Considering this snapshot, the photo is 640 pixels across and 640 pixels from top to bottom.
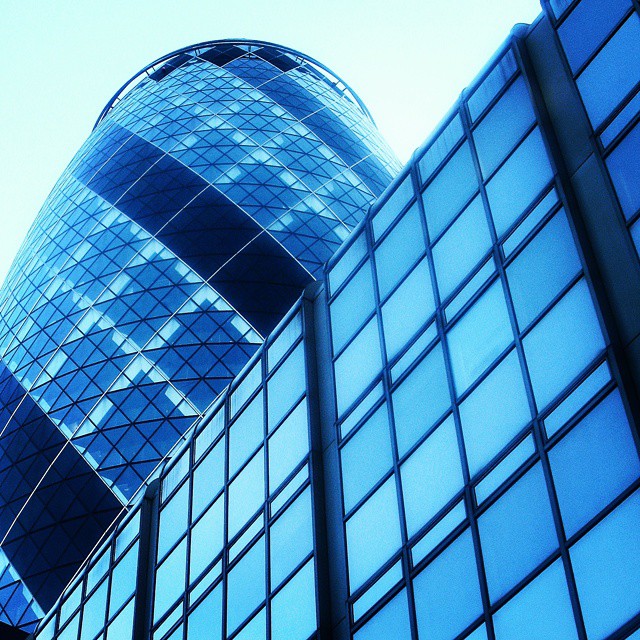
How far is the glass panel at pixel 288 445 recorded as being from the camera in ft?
45.4

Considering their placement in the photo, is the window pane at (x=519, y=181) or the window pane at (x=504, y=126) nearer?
the window pane at (x=519, y=181)

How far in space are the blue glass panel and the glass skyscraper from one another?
3 cm

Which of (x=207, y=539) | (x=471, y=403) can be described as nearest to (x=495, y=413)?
(x=471, y=403)

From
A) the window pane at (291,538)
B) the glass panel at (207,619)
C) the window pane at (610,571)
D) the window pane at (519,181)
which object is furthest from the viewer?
the glass panel at (207,619)

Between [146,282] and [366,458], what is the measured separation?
27.7m

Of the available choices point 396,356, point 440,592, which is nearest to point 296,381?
point 396,356

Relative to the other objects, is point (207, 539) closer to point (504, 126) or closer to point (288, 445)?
point (288, 445)

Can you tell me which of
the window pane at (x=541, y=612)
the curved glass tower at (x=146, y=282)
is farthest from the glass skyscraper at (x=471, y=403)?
the curved glass tower at (x=146, y=282)

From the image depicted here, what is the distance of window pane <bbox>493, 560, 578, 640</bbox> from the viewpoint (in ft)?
27.6

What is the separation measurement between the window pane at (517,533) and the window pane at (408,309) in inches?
116

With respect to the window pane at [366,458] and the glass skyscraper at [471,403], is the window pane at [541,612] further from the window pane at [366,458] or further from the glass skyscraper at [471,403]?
the window pane at [366,458]

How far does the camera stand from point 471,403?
10508 millimetres

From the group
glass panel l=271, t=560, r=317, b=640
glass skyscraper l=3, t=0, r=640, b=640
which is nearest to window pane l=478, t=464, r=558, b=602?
glass skyscraper l=3, t=0, r=640, b=640

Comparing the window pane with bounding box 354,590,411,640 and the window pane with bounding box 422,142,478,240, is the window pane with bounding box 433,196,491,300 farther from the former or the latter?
the window pane with bounding box 354,590,411,640
